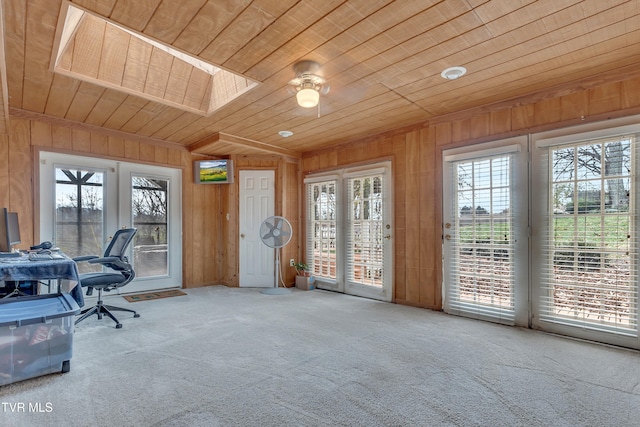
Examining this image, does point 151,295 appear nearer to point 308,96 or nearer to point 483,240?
point 308,96

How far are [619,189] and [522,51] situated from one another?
4.62 feet

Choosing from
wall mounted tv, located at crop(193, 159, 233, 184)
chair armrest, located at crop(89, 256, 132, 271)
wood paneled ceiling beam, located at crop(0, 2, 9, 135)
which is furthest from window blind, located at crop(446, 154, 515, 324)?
wood paneled ceiling beam, located at crop(0, 2, 9, 135)

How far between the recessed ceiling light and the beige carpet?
225 cm

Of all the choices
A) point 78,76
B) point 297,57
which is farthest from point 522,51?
point 78,76

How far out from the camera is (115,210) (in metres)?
4.39

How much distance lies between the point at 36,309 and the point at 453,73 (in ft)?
11.8

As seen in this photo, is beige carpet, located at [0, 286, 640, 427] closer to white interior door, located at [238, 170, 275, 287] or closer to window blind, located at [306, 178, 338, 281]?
window blind, located at [306, 178, 338, 281]

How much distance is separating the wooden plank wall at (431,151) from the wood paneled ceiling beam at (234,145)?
1155 mm

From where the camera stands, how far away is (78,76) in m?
2.75

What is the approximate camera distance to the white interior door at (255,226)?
5164 millimetres

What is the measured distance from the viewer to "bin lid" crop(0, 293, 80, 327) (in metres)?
1.99

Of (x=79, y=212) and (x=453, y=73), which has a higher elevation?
(x=453, y=73)

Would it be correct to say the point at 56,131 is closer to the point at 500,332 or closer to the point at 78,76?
the point at 78,76

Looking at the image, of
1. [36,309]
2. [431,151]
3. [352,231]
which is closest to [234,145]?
[352,231]
